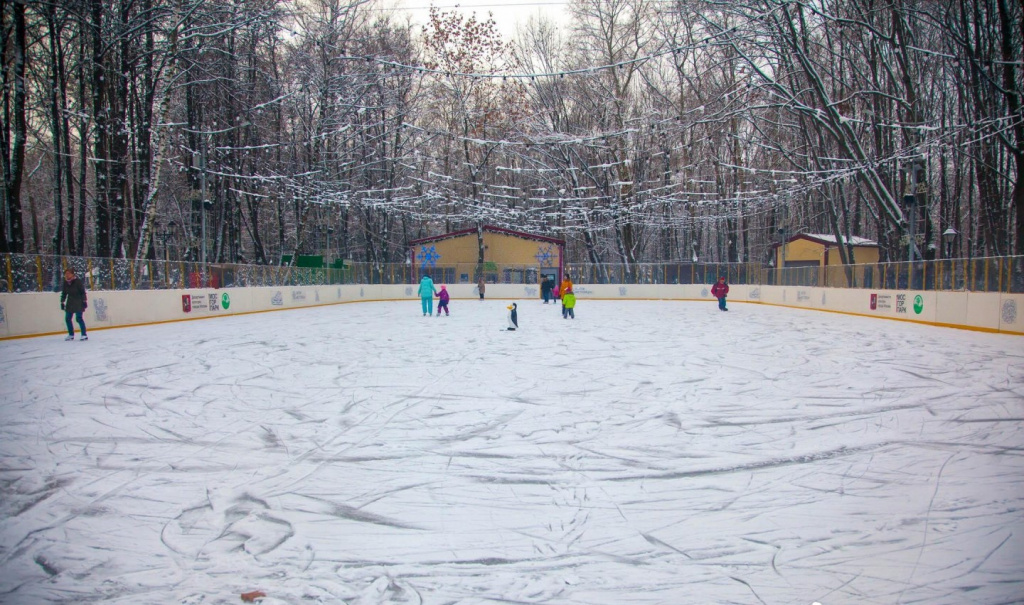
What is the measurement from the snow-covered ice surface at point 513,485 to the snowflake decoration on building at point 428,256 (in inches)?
1115

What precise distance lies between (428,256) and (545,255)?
7221 mm

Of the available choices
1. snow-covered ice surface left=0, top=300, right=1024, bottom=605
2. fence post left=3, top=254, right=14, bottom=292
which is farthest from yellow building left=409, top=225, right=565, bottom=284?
snow-covered ice surface left=0, top=300, right=1024, bottom=605

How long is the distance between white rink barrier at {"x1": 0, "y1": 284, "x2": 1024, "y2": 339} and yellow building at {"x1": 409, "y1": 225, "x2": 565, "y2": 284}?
6.07m

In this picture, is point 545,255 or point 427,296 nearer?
point 427,296

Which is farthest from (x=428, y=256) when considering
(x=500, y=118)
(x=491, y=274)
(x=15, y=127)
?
(x=15, y=127)

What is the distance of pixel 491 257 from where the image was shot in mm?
37531

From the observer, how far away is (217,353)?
Answer: 1020cm

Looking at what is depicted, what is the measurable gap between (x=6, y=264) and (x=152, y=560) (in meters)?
13.1

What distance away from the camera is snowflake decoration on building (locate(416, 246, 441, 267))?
3659cm

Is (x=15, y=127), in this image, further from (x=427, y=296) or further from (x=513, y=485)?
(x=513, y=485)

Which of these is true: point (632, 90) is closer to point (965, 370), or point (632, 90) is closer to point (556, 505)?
point (965, 370)

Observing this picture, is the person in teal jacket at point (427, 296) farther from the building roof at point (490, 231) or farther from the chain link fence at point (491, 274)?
the building roof at point (490, 231)

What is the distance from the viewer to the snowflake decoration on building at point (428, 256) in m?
36.6

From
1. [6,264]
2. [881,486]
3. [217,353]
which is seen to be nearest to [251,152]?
[6,264]
